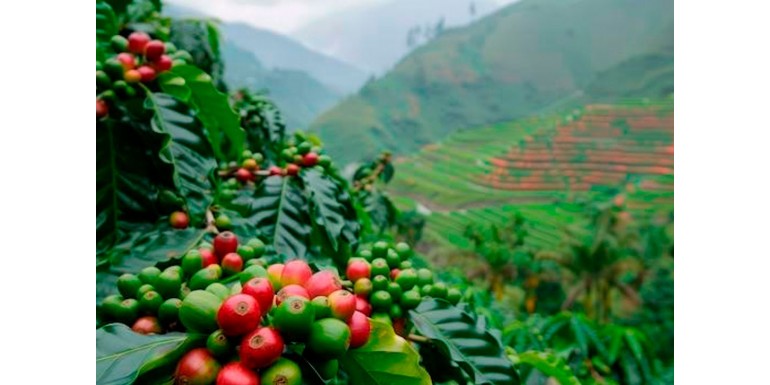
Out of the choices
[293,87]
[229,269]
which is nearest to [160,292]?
[229,269]

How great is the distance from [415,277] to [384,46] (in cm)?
1458

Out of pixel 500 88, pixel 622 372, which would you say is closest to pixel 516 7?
pixel 500 88

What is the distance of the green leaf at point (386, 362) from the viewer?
1.78 ft

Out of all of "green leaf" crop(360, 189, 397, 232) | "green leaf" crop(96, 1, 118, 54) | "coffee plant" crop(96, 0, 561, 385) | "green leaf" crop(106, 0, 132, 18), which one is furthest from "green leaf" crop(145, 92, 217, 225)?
"green leaf" crop(360, 189, 397, 232)

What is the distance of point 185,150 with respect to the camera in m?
0.92

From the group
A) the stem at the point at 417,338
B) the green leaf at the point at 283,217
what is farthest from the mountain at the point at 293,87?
the stem at the point at 417,338

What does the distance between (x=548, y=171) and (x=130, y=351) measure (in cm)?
2540

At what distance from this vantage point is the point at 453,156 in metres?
28.9

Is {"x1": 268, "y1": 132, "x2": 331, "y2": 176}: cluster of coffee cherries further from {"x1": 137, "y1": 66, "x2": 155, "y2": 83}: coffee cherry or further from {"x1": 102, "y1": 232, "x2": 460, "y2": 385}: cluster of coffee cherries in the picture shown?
{"x1": 102, "y1": 232, "x2": 460, "y2": 385}: cluster of coffee cherries

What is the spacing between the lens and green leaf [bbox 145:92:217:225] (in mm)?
897

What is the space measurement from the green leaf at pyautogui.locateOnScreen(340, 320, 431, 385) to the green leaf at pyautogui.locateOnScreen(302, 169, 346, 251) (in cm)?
47

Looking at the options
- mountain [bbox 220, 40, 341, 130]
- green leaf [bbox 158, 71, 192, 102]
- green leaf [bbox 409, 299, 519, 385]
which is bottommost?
mountain [bbox 220, 40, 341, 130]

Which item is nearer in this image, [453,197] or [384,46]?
[384,46]
